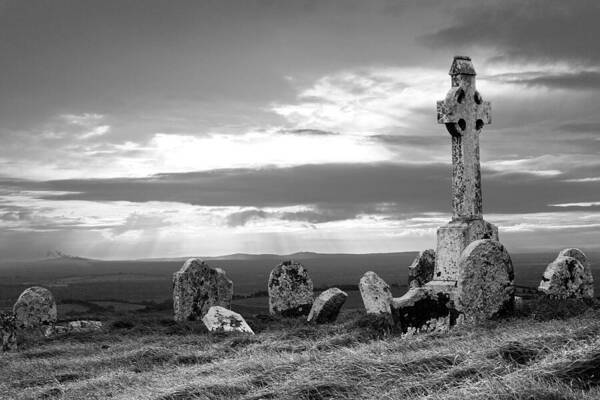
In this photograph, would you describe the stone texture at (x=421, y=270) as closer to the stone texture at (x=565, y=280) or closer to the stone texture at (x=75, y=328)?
the stone texture at (x=565, y=280)

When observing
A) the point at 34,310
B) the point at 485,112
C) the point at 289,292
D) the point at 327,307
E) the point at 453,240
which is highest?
the point at 485,112

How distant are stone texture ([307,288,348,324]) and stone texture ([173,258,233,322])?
4802 millimetres

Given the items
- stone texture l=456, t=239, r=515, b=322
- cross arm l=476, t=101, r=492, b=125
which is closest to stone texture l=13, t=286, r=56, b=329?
cross arm l=476, t=101, r=492, b=125

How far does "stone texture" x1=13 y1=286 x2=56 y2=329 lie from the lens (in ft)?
95.6

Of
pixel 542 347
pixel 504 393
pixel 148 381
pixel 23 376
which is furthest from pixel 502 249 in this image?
pixel 23 376

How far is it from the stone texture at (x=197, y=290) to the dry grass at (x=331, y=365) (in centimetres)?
472

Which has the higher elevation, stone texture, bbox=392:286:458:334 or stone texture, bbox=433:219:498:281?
stone texture, bbox=433:219:498:281

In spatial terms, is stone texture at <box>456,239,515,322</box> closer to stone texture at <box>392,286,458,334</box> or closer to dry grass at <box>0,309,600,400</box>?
stone texture at <box>392,286,458,334</box>

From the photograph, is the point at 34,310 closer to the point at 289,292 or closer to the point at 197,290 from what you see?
the point at 197,290

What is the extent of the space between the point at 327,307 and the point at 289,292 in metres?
4.15

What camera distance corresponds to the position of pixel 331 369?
1162 centimetres

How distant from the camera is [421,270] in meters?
27.4

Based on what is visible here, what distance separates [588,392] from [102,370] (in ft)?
39.7

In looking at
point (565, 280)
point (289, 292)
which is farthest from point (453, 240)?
point (289, 292)
